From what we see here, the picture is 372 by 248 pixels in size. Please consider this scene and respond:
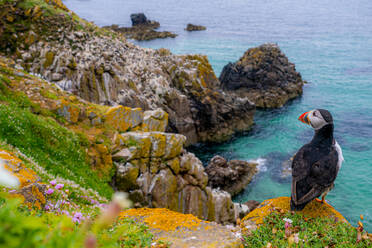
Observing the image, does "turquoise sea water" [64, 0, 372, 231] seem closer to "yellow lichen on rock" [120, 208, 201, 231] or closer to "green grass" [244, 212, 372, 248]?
"green grass" [244, 212, 372, 248]

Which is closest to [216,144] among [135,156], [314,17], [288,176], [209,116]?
[209,116]

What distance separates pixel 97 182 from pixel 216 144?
A: 32.0 metres

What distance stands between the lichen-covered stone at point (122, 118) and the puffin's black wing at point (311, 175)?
468 inches

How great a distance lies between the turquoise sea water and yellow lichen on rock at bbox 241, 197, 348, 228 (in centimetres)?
2344

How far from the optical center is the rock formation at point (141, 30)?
115m

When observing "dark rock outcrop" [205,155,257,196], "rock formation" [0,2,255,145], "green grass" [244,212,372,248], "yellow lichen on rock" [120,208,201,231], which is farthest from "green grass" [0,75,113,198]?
"dark rock outcrop" [205,155,257,196]

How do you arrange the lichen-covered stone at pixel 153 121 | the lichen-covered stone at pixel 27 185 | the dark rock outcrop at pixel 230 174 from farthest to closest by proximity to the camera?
1. the dark rock outcrop at pixel 230 174
2. the lichen-covered stone at pixel 153 121
3. the lichen-covered stone at pixel 27 185

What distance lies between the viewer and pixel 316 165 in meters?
8.06

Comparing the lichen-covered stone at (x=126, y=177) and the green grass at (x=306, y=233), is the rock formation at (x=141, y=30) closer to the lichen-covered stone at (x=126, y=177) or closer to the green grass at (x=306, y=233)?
the lichen-covered stone at (x=126, y=177)

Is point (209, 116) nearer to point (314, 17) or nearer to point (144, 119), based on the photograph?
point (144, 119)

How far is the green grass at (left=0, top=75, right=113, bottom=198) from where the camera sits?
441 inches

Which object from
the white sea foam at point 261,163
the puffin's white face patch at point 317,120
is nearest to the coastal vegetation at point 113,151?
the white sea foam at point 261,163

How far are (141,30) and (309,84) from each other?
83.8 metres

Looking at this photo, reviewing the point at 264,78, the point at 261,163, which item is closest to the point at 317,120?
the point at 261,163
